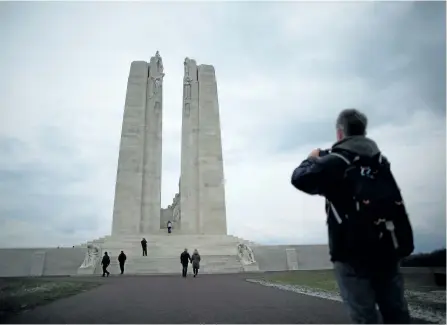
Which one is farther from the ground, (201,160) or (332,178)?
(201,160)

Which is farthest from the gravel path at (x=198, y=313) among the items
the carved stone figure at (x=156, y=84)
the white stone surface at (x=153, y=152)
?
the carved stone figure at (x=156, y=84)

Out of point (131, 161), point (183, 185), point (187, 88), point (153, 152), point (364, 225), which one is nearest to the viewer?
point (364, 225)

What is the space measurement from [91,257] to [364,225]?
55.9 feet

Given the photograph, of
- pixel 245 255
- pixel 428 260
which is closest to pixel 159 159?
pixel 245 255

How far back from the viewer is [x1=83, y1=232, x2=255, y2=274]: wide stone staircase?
1677 centimetres

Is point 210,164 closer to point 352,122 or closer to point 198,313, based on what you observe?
point 198,313

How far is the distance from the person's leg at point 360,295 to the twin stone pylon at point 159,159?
2452cm

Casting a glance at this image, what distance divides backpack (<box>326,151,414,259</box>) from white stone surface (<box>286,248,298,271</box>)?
58.9 ft

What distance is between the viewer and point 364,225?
1.77 meters

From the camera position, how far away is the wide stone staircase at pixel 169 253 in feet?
55.0

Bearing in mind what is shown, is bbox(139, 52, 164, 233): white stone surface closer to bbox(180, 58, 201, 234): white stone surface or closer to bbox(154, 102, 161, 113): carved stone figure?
bbox(154, 102, 161, 113): carved stone figure

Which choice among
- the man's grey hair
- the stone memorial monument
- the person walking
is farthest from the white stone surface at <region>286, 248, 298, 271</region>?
the man's grey hair

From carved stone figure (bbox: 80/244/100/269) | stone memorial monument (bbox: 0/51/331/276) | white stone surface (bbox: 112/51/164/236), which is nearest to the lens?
carved stone figure (bbox: 80/244/100/269)

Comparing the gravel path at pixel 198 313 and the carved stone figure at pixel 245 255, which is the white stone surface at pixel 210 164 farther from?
the gravel path at pixel 198 313
